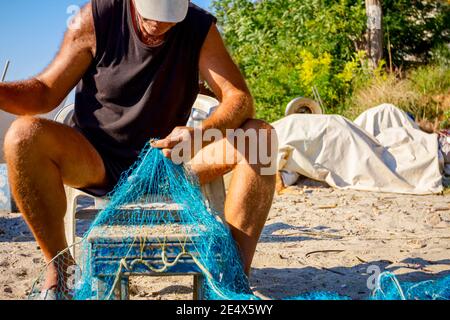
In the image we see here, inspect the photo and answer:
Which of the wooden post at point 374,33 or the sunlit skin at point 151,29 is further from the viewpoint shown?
the wooden post at point 374,33

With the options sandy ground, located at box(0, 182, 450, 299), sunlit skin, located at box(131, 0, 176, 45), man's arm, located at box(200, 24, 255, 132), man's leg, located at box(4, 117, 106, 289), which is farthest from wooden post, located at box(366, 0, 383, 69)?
man's leg, located at box(4, 117, 106, 289)

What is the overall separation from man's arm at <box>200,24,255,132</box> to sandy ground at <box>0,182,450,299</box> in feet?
3.33

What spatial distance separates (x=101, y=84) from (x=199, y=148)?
68 cm

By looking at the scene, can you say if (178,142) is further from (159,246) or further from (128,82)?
(128,82)

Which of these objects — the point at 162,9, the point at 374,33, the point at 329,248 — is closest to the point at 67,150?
the point at 162,9

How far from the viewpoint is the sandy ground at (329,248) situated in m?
3.40

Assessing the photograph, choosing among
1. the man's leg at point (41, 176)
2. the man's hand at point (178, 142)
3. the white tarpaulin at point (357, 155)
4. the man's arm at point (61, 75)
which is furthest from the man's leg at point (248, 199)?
the white tarpaulin at point (357, 155)

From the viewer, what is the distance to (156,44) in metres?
3.10

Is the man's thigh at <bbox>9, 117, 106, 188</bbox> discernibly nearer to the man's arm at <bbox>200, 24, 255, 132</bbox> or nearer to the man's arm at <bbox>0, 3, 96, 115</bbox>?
the man's arm at <bbox>0, 3, 96, 115</bbox>

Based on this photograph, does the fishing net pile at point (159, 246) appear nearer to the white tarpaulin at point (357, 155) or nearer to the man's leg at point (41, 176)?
the man's leg at point (41, 176)

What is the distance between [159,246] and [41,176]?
0.69m

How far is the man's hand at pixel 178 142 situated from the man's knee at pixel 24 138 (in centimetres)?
53

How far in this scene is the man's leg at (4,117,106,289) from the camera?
2.62 m
